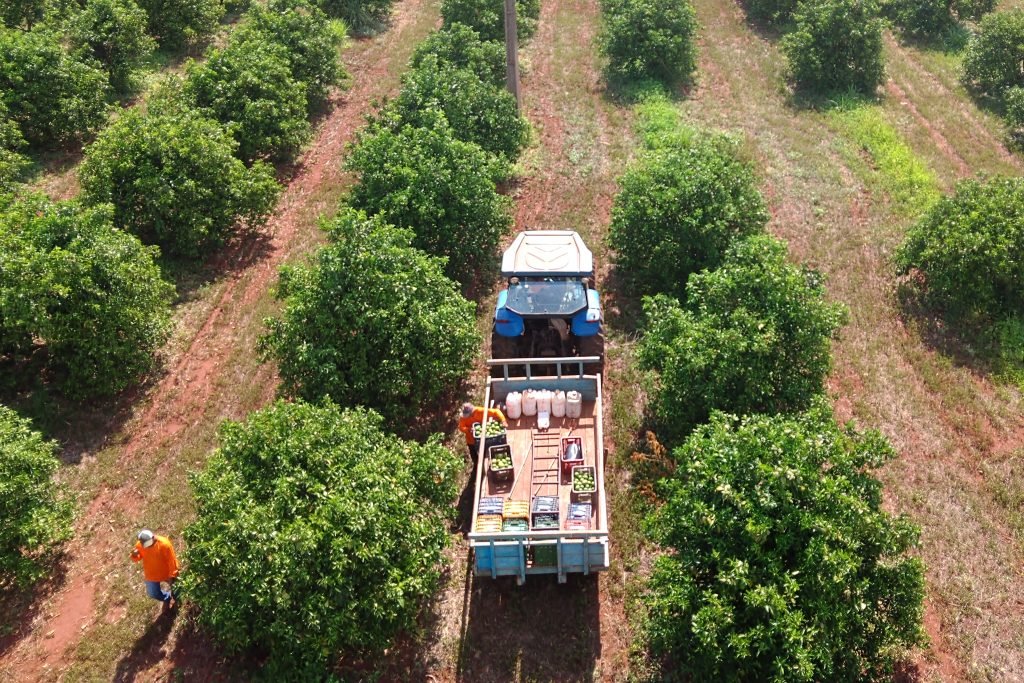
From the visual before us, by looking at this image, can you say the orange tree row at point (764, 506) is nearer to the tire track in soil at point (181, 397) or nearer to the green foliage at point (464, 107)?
the tire track in soil at point (181, 397)

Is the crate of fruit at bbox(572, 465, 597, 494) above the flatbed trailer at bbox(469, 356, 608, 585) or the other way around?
above

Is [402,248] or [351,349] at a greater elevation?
[402,248]

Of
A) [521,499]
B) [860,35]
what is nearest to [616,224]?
[521,499]

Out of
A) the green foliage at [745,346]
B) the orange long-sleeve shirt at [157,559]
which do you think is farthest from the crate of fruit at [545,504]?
the orange long-sleeve shirt at [157,559]

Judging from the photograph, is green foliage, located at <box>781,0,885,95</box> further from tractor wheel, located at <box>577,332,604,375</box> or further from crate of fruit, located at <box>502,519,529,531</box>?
crate of fruit, located at <box>502,519,529,531</box>

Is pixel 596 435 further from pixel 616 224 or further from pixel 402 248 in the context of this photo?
pixel 616 224

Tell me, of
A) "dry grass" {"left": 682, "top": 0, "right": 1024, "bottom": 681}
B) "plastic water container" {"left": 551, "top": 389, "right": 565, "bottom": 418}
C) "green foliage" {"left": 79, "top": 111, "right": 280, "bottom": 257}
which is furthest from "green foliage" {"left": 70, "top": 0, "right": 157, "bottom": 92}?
"plastic water container" {"left": 551, "top": 389, "right": 565, "bottom": 418}
